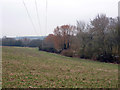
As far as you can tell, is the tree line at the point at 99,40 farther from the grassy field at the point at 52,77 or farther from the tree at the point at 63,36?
the grassy field at the point at 52,77

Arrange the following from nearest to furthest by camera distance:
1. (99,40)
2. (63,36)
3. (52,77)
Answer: (52,77), (99,40), (63,36)

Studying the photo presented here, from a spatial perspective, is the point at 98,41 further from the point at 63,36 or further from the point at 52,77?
the point at 52,77

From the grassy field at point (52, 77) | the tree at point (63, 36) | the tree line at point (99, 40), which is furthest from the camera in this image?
the tree at point (63, 36)

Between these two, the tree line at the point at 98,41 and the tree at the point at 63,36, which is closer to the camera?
the tree line at the point at 98,41

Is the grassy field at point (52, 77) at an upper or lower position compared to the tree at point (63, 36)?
lower

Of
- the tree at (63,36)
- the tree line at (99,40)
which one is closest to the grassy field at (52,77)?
the tree line at (99,40)

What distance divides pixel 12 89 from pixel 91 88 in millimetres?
3792

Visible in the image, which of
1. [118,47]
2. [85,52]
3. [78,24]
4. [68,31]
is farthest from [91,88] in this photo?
[68,31]

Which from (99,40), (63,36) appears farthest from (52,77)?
(63,36)

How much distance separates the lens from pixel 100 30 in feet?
113

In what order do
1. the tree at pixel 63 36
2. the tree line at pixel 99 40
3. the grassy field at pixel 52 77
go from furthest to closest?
1. the tree at pixel 63 36
2. the tree line at pixel 99 40
3. the grassy field at pixel 52 77

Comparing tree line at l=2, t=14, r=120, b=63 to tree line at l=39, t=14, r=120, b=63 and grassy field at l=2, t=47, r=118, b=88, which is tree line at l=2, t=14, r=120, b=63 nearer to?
tree line at l=39, t=14, r=120, b=63

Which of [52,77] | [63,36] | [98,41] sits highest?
[63,36]

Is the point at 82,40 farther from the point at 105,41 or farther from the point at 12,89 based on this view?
the point at 12,89
